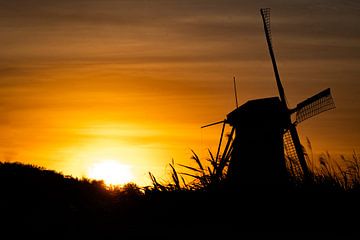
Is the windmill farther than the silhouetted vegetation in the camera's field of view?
Yes

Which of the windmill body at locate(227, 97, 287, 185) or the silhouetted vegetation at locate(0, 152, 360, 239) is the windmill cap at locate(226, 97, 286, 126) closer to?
the windmill body at locate(227, 97, 287, 185)

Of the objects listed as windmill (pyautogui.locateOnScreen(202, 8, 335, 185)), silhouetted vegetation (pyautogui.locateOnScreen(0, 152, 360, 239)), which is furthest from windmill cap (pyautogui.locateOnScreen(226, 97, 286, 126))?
silhouetted vegetation (pyautogui.locateOnScreen(0, 152, 360, 239))

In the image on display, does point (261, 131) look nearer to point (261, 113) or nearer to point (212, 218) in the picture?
point (261, 113)

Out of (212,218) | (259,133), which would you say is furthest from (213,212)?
(259,133)

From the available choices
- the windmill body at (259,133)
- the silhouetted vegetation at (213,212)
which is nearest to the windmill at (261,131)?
the windmill body at (259,133)

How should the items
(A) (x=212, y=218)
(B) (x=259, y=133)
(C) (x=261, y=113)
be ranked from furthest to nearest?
(C) (x=261, y=113), (B) (x=259, y=133), (A) (x=212, y=218)

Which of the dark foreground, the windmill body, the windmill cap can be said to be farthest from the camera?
the windmill cap

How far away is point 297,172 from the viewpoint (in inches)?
397

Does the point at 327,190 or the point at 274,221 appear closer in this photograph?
the point at 274,221

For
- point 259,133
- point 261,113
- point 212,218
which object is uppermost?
Answer: point 261,113

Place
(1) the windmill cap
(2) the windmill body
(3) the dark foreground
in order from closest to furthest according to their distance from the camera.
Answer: (3) the dark foreground, (2) the windmill body, (1) the windmill cap

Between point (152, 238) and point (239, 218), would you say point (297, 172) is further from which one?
point (152, 238)

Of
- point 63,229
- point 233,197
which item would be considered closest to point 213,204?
point 233,197

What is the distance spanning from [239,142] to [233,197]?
14.7 m
